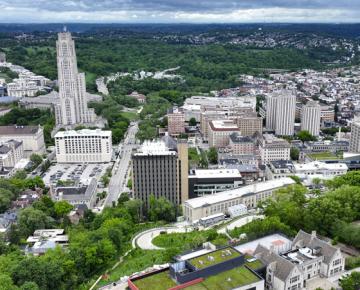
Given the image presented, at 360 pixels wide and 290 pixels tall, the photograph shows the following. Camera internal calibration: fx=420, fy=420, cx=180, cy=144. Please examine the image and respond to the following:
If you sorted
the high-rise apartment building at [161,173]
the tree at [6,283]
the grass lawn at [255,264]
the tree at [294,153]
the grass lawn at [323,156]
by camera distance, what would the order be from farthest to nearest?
1. the tree at [294,153]
2. the grass lawn at [323,156]
3. the high-rise apartment building at [161,173]
4. the grass lawn at [255,264]
5. the tree at [6,283]

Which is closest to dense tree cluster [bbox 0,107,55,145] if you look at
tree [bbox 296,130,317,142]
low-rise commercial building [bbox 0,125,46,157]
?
low-rise commercial building [bbox 0,125,46,157]

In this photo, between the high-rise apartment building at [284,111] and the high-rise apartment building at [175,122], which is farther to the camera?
the high-rise apartment building at [175,122]

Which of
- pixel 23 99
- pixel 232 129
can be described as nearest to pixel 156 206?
pixel 232 129

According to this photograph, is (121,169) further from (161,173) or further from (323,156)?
(323,156)

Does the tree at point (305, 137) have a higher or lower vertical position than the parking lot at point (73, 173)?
higher

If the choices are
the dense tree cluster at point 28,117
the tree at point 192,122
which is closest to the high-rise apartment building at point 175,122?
the tree at point 192,122

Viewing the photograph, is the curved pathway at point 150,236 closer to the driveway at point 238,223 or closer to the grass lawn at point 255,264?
the driveway at point 238,223

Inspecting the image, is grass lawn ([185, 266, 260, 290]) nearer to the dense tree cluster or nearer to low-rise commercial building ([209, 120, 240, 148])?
low-rise commercial building ([209, 120, 240, 148])
